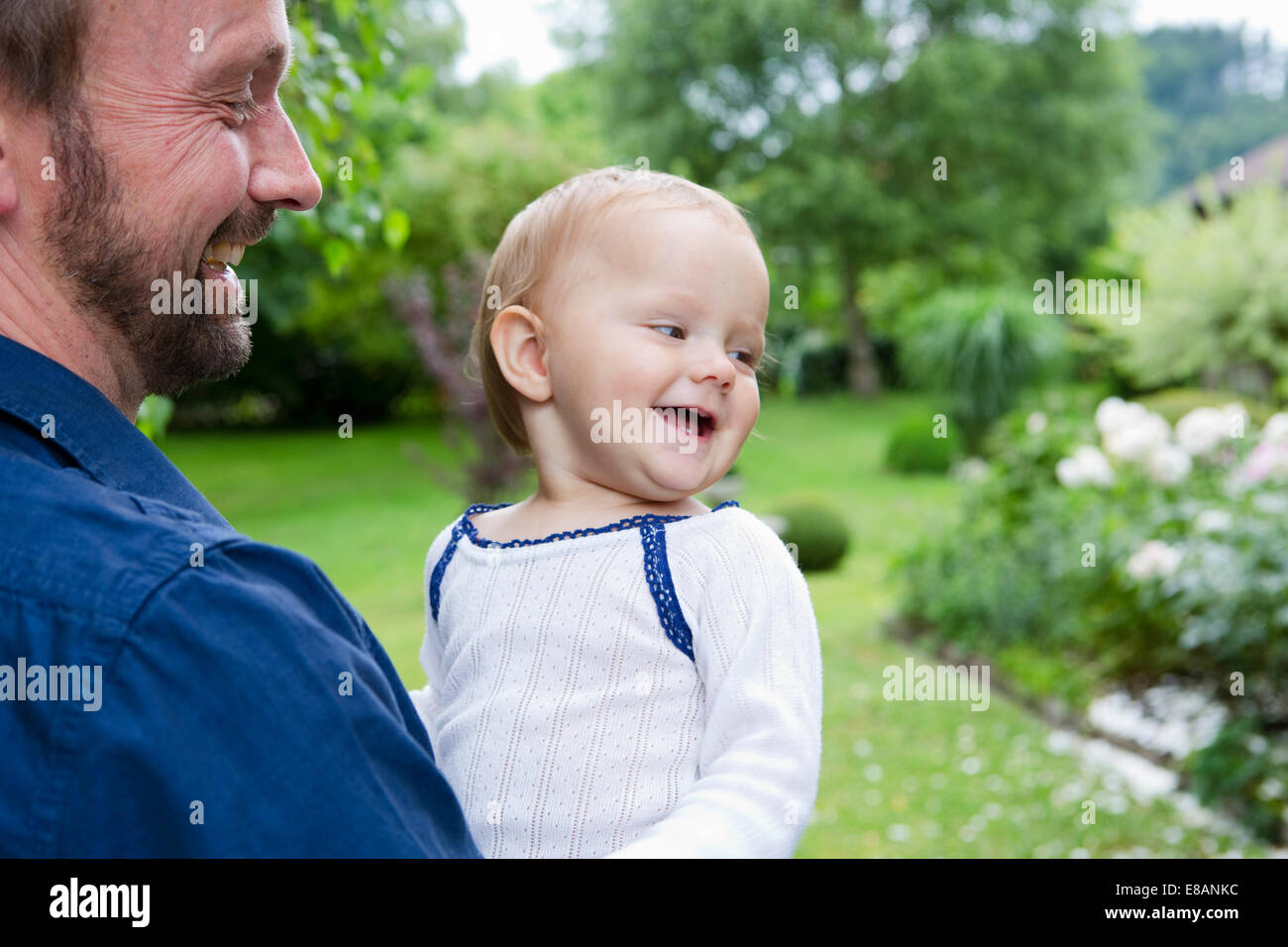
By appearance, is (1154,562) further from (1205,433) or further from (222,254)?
(222,254)

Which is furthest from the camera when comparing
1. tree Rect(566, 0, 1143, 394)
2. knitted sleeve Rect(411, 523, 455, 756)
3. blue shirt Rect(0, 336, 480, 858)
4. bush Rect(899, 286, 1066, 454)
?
tree Rect(566, 0, 1143, 394)

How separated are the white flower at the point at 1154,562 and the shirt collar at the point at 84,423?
178 inches

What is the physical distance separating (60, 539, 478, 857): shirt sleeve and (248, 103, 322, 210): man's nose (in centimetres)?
57

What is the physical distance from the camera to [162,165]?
1.33 metres

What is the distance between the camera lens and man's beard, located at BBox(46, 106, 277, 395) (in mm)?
1294

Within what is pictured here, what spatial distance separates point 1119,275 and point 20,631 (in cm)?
2201

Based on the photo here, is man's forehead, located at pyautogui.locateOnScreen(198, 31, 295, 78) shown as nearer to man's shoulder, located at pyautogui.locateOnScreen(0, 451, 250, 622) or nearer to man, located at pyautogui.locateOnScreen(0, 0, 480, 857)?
man, located at pyautogui.locateOnScreen(0, 0, 480, 857)

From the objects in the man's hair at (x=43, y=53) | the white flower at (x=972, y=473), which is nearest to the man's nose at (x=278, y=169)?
the man's hair at (x=43, y=53)

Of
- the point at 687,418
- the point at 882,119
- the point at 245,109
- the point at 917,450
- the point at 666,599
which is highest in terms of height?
the point at 882,119

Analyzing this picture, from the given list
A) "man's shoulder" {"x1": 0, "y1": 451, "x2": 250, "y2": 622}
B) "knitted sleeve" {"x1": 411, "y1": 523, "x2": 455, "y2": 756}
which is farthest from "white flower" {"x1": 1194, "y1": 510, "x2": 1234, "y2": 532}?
"man's shoulder" {"x1": 0, "y1": 451, "x2": 250, "y2": 622}

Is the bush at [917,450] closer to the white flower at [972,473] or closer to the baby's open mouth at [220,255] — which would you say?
the white flower at [972,473]

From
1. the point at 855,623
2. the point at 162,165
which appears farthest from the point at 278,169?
the point at 855,623

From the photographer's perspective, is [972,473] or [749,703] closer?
[749,703]

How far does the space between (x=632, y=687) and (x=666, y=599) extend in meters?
0.11
